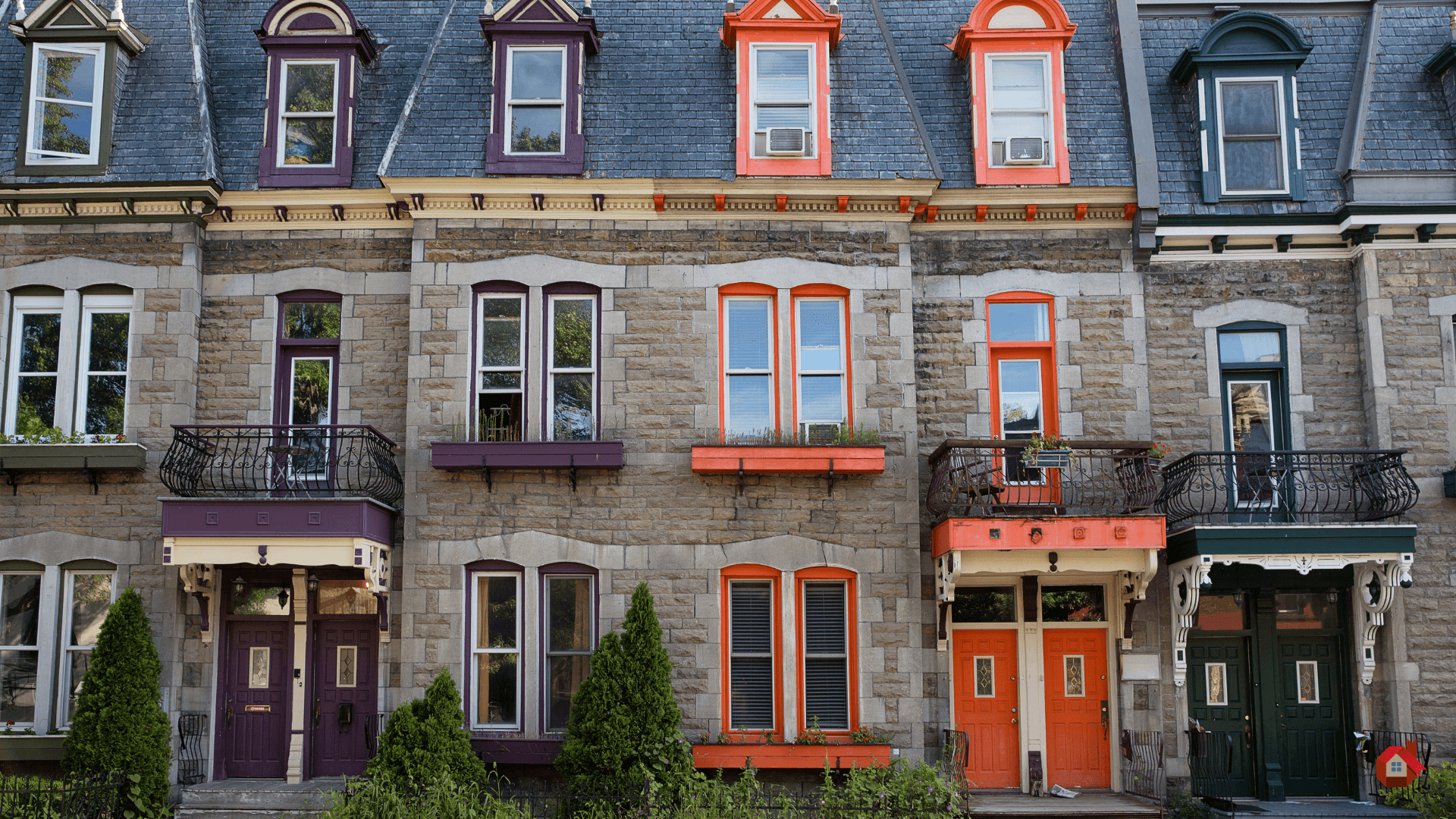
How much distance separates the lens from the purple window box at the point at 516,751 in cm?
1387

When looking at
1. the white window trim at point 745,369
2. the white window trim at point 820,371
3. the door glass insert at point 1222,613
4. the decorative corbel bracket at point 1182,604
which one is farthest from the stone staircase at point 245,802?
the door glass insert at point 1222,613

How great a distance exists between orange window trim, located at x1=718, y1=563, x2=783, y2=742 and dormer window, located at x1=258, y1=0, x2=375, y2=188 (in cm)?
723

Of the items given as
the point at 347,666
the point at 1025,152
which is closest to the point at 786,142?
the point at 1025,152

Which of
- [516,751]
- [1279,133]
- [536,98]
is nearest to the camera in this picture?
[516,751]

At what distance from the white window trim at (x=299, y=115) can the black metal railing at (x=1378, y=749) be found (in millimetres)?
15021

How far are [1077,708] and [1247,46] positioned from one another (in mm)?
9236

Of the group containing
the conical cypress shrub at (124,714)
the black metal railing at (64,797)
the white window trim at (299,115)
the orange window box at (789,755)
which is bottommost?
the black metal railing at (64,797)

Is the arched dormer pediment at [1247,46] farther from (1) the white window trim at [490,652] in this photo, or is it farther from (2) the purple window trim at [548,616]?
(1) the white window trim at [490,652]

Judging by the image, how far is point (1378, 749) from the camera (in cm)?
1444

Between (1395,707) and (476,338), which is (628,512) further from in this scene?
(1395,707)

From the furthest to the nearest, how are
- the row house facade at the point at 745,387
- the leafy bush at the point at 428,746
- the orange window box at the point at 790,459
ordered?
the row house facade at the point at 745,387, the orange window box at the point at 790,459, the leafy bush at the point at 428,746

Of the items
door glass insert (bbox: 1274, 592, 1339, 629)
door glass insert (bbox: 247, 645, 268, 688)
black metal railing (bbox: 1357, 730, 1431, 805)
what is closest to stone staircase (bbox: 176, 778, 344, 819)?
door glass insert (bbox: 247, 645, 268, 688)

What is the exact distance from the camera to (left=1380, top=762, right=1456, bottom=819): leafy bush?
40.5 ft

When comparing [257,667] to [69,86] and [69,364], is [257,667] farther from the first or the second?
[69,86]
